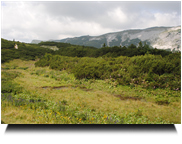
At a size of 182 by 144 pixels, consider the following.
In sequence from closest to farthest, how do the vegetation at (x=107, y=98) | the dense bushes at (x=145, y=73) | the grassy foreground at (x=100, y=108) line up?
the grassy foreground at (x=100, y=108), the vegetation at (x=107, y=98), the dense bushes at (x=145, y=73)

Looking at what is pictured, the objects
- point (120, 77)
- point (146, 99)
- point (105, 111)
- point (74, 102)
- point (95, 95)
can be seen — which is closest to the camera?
point (105, 111)

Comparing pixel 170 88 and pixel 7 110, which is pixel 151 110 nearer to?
pixel 170 88

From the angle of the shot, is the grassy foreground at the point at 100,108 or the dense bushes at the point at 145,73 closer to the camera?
the grassy foreground at the point at 100,108

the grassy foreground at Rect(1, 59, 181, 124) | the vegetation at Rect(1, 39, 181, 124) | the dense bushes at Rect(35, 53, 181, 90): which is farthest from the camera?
the dense bushes at Rect(35, 53, 181, 90)

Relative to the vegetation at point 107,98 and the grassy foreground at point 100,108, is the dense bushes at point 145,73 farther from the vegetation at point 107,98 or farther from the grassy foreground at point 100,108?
the grassy foreground at point 100,108

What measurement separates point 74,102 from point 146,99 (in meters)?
5.99

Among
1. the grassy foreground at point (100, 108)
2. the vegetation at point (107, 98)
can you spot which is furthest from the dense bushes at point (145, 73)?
the grassy foreground at point (100, 108)

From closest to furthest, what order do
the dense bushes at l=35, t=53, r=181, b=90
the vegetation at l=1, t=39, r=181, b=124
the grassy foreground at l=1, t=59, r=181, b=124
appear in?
the grassy foreground at l=1, t=59, r=181, b=124 → the vegetation at l=1, t=39, r=181, b=124 → the dense bushes at l=35, t=53, r=181, b=90

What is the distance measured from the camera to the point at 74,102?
920 centimetres

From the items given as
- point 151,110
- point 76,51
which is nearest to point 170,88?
point 151,110

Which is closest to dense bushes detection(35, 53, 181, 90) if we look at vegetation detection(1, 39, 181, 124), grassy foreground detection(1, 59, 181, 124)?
vegetation detection(1, 39, 181, 124)

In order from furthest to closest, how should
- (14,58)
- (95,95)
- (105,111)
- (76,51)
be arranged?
(76,51)
(14,58)
(95,95)
(105,111)

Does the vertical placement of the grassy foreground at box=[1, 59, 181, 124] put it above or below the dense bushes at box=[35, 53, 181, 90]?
below

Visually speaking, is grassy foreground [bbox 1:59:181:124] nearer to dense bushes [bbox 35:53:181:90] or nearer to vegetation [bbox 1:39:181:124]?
vegetation [bbox 1:39:181:124]
